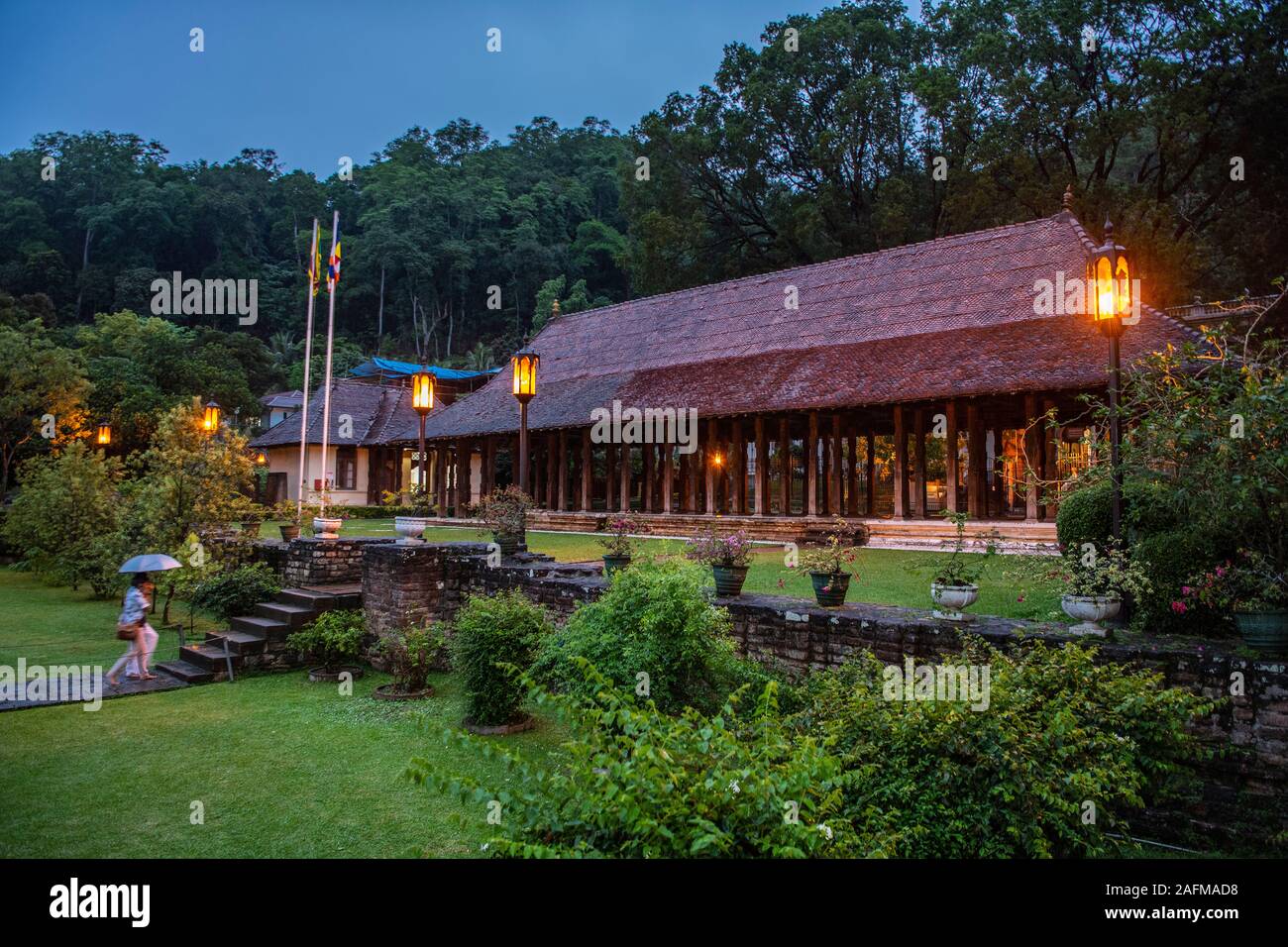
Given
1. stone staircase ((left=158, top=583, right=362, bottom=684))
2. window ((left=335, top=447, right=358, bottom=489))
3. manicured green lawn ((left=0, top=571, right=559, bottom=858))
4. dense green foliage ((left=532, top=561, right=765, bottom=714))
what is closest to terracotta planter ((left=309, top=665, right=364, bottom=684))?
manicured green lawn ((left=0, top=571, right=559, bottom=858))

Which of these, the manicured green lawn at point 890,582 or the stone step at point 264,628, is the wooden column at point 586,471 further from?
the stone step at point 264,628

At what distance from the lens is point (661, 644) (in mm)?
6285

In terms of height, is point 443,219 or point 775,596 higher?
point 443,219

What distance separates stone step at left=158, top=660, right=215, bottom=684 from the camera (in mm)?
9398

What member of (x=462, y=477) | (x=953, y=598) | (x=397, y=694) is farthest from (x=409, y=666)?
(x=462, y=477)

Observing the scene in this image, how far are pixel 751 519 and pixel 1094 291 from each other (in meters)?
11.7

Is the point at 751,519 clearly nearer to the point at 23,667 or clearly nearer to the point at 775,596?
the point at 775,596

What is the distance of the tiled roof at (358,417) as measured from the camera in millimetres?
30094

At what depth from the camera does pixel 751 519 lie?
1841 centimetres

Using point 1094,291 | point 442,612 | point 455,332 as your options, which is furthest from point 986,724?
point 455,332

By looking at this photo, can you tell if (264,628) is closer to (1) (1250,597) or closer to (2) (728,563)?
(2) (728,563)

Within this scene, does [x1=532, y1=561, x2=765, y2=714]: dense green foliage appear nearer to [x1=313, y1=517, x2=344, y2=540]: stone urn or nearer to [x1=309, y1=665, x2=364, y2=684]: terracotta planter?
[x1=309, y1=665, x2=364, y2=684]: terracotta planter

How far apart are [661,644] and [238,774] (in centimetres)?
345
